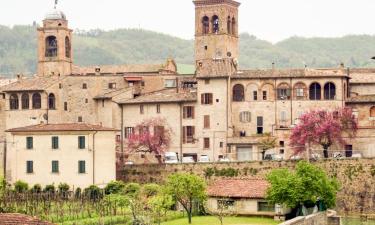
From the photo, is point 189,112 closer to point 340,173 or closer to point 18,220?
point 340,173

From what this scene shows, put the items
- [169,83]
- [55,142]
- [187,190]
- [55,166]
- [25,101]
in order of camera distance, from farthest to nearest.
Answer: [169,83] < [25,101] < [55,142] < [55,166] < [187,190]

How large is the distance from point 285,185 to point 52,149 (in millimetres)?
21101

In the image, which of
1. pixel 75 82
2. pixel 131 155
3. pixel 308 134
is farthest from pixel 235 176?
pixel 75 82

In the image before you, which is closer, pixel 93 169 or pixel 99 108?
pixel 93 169

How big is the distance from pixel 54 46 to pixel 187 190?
142ft

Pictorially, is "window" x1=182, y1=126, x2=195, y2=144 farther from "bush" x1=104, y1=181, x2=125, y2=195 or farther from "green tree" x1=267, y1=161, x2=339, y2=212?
"green tree" x1=267, y1=161, x2=339, y2=212

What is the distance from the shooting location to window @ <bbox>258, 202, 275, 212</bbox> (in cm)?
7061

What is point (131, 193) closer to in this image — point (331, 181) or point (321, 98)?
point (331, 181)

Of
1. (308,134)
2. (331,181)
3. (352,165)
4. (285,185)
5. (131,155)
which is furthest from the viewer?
(131,155)

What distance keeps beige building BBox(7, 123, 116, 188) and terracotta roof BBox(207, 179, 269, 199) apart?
10.4 meters

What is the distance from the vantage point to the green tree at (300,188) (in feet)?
221

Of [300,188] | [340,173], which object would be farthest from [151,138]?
[300,188]

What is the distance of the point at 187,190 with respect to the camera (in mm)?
69188

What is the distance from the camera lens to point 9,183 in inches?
3263
